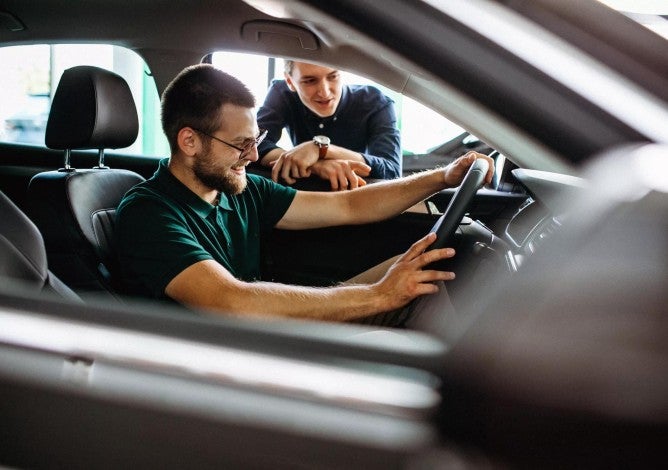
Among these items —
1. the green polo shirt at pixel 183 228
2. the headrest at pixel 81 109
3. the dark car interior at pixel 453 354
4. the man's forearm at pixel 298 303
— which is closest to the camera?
the dark car interior at pixel 453 354

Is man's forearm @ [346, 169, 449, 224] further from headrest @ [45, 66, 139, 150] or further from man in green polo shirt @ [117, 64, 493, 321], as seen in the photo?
headrest @ [45, 66, 139, 150]

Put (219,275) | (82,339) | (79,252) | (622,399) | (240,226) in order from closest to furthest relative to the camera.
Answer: (622,399) → (82,339) → (219,275) → (79,252) → (240,226)

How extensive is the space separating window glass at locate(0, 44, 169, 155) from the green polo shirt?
42 cm

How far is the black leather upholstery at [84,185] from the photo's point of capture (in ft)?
6.70

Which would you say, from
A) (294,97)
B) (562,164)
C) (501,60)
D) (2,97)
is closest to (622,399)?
(562,164)

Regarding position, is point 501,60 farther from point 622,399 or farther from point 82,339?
point 82,339

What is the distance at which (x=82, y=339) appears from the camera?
34.4 inches

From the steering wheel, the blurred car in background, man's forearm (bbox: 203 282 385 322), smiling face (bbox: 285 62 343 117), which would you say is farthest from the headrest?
the blurred car in background

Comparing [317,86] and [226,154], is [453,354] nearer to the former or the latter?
[226,154]

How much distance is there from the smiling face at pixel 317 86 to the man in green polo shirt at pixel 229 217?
2.27 feet

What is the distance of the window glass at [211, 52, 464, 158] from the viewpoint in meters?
2.51

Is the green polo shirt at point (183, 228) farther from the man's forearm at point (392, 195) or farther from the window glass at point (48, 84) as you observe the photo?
the window glass at point (48, 84)

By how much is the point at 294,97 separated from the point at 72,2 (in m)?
1.05

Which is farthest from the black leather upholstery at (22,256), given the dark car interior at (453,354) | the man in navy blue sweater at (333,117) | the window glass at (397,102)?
Answer: the man in navy blue sweater at (333,117)
